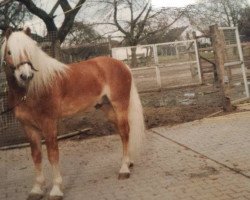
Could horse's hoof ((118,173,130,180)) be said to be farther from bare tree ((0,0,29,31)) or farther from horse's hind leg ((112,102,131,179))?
bare tree ((0,0,29,31))

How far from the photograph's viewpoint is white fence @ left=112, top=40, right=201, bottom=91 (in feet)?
61.6

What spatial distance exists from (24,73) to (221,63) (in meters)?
6.24

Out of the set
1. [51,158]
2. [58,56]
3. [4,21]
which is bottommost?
[51,158]

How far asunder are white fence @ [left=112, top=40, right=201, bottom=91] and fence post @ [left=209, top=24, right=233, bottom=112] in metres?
8.12

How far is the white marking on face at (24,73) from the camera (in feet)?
15.2

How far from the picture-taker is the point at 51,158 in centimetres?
527

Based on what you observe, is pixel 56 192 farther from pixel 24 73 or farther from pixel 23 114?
pixel 24 73

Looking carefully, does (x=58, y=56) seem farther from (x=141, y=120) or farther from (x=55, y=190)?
(x=55, y=190)

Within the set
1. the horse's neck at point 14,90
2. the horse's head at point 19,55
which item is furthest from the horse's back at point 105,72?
the horse's head at point 19,55

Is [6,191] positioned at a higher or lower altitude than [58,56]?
lower

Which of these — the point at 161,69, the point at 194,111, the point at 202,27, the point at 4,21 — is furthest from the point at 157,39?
the point at 194,111

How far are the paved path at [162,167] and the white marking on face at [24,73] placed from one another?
150 cm

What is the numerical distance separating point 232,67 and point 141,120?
5227 mm

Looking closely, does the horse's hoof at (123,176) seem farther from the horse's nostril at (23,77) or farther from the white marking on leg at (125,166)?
the horse's nostril at (23,77)
